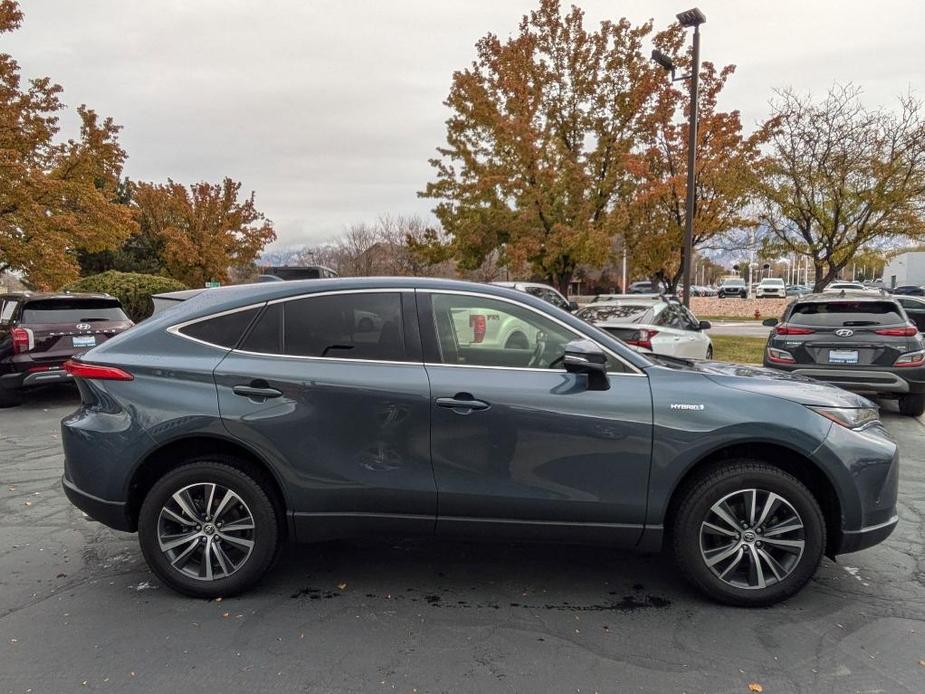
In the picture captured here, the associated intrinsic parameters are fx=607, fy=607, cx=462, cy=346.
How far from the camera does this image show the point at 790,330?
25.5 ft

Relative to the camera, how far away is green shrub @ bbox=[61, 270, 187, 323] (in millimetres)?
17312

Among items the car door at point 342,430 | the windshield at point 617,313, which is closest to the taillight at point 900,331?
the windshield at point 617,313

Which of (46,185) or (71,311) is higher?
(46,185)

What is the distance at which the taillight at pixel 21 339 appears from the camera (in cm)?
848

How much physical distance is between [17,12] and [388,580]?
51.6 ft

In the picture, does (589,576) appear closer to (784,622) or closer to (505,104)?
(784,622)

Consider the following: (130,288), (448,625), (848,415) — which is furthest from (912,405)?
(130,288)

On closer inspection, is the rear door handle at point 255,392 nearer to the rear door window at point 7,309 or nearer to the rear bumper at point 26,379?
the rear bumper at point 26,379

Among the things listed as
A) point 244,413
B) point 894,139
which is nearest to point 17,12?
point 244,413

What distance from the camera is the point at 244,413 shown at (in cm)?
324

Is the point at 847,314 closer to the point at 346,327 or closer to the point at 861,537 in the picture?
the point at 861,537

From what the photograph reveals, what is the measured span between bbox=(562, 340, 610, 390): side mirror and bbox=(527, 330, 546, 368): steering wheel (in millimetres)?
198

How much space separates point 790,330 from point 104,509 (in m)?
7.67

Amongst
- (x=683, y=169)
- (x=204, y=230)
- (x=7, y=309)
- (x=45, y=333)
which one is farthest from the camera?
(x=204, y=230)
